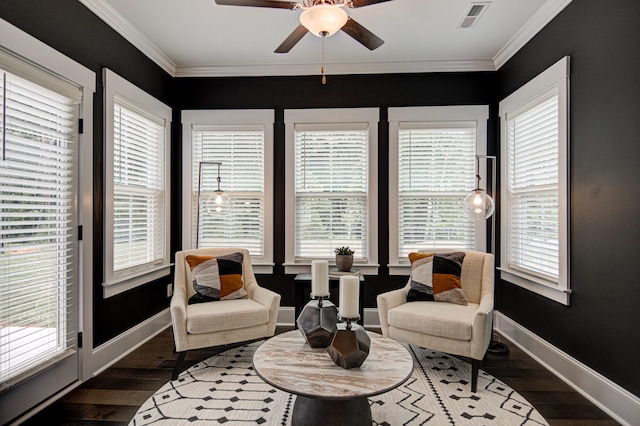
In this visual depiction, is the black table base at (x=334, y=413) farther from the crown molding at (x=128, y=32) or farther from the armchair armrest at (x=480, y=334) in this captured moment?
the crown molding at (x=128, y=32)

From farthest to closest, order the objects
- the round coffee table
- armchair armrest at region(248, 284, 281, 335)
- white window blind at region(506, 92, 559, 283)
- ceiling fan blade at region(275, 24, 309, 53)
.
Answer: armchair armrest at region(248, 284, 281, 335)
white window blind at region(506, 92, 559, 283)
ceiling fan blade at region(275, 24, 309, 53)
the round coffee table

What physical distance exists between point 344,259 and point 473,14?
2.36 metres

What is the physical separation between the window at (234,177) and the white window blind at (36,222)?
151 cm

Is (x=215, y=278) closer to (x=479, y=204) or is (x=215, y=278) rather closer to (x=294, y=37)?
(x=294, y=37)

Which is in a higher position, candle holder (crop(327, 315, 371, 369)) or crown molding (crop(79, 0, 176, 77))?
crown molding (crop(79, 0, 176, 77))

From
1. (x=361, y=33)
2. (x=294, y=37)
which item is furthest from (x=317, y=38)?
(x=361, y=33)

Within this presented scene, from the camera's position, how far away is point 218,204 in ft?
12.2

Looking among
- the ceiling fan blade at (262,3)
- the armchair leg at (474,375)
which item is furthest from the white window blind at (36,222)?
the armchair leg at (474,375)

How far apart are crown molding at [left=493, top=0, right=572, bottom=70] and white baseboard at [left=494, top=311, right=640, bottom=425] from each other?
2.56m

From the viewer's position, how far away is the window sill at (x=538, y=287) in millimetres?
2751

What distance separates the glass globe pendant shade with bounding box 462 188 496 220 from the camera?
3248 millimetres

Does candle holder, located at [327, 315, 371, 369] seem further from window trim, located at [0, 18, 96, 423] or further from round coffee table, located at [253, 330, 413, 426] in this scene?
window trim, located at [0, 18, 96, 423]

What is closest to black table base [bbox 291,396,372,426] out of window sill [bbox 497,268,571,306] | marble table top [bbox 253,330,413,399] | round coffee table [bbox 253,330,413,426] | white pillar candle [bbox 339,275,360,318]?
round coffee table [bbox 253,330,413,426]

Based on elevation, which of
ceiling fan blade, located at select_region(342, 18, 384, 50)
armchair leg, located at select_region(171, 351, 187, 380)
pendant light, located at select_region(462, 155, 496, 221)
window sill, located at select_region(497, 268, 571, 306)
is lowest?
armchair leg, located at select_region(171, 351, 187, 380)
